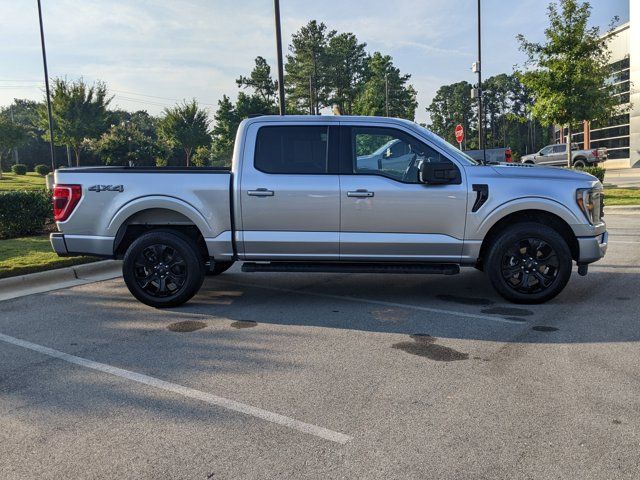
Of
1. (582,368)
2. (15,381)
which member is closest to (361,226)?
(582,368)

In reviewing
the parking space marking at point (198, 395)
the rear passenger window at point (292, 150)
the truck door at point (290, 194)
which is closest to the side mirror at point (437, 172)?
the truck door at point (290, 194)

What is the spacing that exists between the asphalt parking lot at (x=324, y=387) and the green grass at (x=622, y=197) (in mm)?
10998

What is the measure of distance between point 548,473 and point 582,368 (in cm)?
166

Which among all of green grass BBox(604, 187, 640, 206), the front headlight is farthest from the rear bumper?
green grass BBox(604, 187, 640, 206)

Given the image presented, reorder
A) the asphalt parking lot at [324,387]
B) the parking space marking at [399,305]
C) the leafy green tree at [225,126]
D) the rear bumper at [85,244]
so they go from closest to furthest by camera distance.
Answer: the asphalt parking lot at [324,387] < the parking space marking at [399,305] < the rear bumper at [85,244] < the leafy green tree at [225,126]

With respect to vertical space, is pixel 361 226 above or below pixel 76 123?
below

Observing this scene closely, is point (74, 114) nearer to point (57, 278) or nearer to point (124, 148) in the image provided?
point (124, 148)

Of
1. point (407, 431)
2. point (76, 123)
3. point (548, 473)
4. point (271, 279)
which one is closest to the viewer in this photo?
point (548, 473)

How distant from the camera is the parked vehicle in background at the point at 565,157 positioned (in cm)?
3503

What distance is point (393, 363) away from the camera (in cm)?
442

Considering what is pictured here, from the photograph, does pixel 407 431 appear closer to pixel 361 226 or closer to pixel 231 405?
pixel 231 405

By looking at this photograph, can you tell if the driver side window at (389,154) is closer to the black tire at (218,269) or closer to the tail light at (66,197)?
the black tire at (218,269)

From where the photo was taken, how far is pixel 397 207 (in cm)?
593

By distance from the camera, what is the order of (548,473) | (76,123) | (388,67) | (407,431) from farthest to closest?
(388,67), (76,123), (407,431), (548,473)
